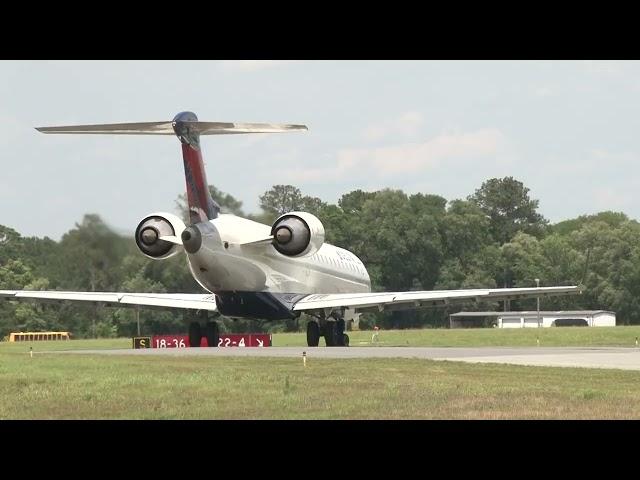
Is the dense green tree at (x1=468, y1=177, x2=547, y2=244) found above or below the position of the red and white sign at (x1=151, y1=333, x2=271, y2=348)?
above

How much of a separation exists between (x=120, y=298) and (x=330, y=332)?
310 inches

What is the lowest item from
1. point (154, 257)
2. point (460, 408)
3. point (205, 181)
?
point (460, 408)

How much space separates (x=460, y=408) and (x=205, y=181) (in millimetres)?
23678

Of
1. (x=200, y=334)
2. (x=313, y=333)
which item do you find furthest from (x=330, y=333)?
(x=200, y=334)

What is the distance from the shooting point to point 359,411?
1820 centimetres

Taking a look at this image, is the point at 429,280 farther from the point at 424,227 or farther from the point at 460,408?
the point at 460,408

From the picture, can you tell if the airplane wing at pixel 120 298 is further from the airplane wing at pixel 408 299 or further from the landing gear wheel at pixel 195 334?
the airplane wing at pixel 408 299

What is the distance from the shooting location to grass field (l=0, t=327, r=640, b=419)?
18.0 meters

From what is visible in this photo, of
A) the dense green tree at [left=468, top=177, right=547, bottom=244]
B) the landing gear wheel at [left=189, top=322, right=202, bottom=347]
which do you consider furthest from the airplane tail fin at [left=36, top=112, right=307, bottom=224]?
the dense green tree at [left=468, top=177, right=547, bottom=244]

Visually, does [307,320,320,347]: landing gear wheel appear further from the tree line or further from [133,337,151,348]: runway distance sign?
the tree line

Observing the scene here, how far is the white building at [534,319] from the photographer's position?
9175 cm

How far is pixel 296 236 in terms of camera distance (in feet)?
131

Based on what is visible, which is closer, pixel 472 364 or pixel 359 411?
pixel 359 411
